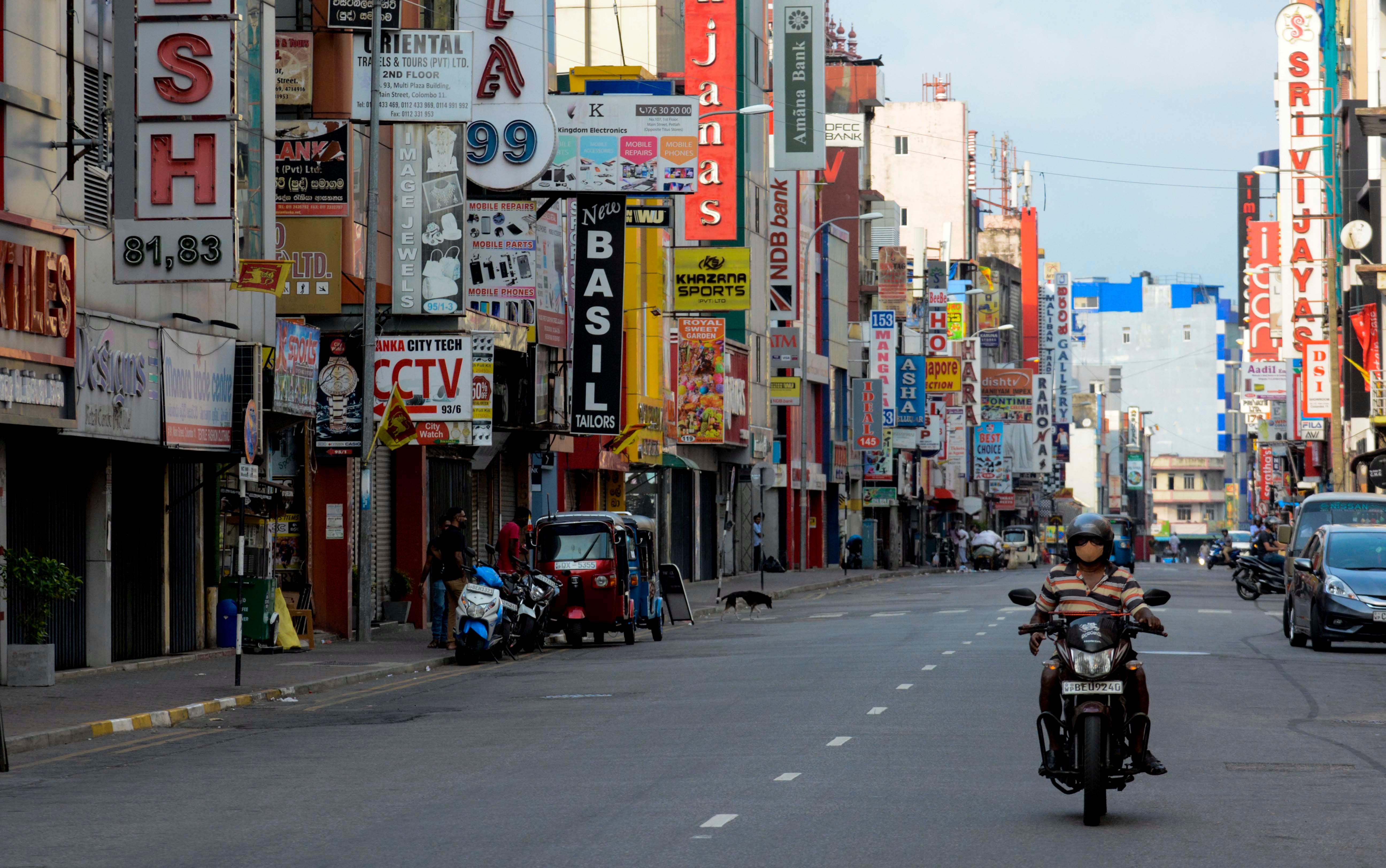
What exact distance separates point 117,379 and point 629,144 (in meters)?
14.3

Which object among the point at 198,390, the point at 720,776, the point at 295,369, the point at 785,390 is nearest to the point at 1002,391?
the point at 785,390

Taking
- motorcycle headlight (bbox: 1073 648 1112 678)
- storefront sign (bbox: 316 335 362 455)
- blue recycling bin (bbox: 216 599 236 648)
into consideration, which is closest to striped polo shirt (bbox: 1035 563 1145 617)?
motorcycle headlight (bbox: 1073 648 1112 678)

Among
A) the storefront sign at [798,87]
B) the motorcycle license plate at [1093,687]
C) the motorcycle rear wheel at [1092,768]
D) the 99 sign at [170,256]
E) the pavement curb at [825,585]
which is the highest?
the storefront sign at [798,87]

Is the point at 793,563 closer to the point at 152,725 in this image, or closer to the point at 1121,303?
the point at 152,725

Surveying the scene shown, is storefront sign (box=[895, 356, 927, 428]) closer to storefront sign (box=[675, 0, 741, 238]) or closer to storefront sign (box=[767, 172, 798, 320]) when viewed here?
storefront sign (box=[767, 172, 798, 320])

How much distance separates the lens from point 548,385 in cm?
3906

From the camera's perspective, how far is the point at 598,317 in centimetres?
4038

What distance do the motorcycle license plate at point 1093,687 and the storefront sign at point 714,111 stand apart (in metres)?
43.4

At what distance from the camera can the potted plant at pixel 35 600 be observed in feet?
64.2

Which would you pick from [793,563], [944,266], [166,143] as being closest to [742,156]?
[793,563]

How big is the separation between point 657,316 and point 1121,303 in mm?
150976

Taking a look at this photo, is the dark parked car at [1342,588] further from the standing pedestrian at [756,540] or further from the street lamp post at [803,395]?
the standing pedestrian at [756,540]

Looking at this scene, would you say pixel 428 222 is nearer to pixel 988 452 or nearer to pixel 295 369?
pixel 295 369

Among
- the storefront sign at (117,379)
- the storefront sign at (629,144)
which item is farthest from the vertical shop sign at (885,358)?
the storefront sign at (117,379)
